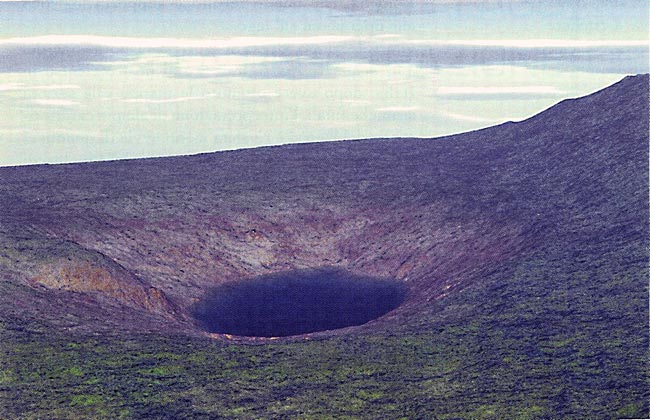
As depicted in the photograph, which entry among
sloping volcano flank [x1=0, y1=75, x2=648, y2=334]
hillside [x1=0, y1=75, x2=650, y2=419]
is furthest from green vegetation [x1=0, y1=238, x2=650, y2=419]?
sloping volcano flank [x1=0, y1=75, x2=648, y2=334]

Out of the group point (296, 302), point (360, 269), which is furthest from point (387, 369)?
point (360, 269)

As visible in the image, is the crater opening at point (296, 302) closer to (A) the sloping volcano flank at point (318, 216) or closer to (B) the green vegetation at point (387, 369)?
(A) the sloping volcano flank at point (318, 216)

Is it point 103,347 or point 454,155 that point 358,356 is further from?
point 454,155

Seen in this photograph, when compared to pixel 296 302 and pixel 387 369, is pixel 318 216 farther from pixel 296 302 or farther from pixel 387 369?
pixel 387 369

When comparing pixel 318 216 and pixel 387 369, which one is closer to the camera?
pixel 387 369

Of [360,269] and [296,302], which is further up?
[360,269]

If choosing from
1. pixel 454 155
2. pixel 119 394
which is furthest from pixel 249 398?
pixel 454 155

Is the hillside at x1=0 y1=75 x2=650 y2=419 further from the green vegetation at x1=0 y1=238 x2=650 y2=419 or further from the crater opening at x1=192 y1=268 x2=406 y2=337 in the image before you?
the crater opening at x1=192 y1=268 x2=406 y2=337
